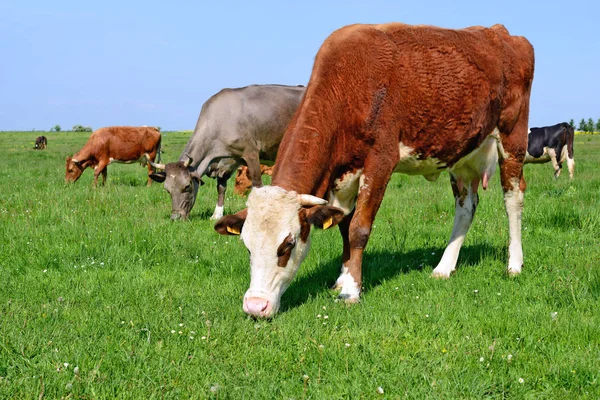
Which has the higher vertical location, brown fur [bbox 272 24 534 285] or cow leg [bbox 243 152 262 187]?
brown fur [bbox 272 24 534 285]

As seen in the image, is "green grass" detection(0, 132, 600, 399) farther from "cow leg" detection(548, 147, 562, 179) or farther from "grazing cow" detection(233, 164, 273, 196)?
"cow leg" detection(548, 147, 562, 179)

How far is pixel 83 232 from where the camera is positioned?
27.9ft

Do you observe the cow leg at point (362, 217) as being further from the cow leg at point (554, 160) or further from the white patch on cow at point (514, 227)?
the cow leg at point (554, 160)

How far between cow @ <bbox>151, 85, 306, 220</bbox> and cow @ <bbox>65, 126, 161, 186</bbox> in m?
7.66

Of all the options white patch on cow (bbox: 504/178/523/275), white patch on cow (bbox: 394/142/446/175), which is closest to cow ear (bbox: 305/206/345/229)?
white patch on cow (bbox: 394/142/446/175)

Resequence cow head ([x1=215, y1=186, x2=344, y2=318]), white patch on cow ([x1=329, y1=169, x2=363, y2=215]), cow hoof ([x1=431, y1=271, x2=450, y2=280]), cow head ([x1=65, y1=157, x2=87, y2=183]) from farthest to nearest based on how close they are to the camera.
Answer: cow head ([x1=65, y1=157, x2=87, y2=183])
cow hoof ([x1=431, y1=271, x2=450, y2=280])
white patch on cow ([x1=329, y1=169, x2=363, y2=215])
cow head ([x1=215, y1=186, x2=344, y2=318])

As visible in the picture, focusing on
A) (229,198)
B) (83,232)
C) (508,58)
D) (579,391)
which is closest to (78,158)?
(229,198)

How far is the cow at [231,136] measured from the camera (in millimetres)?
12586

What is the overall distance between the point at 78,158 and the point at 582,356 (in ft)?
62.5

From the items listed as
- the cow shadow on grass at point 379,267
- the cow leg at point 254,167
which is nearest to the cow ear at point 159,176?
the cow leg at point 254,167

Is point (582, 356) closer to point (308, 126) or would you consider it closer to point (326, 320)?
point (326, 320)

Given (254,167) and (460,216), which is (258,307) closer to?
(460,216)

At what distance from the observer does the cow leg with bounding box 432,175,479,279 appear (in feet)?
23.4

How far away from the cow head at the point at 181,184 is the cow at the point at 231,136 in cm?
2
